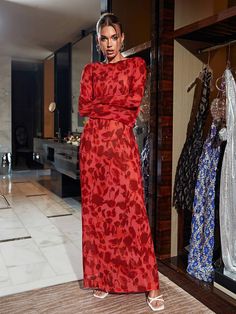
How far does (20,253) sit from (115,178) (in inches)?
50.6

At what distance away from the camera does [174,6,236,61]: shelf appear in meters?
1.67

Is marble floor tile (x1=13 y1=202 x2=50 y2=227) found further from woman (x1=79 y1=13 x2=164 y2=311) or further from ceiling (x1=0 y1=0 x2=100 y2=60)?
ceiling (x1=0 y1=0 x2=100 y2=60)

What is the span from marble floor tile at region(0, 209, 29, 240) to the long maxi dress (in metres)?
1.42

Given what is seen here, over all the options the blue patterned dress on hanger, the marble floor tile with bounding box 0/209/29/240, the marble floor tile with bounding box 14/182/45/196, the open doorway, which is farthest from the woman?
the open doorway

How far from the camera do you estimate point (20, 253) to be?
247cm

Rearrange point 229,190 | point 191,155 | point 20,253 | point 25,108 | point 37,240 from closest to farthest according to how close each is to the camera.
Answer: point 229,190
point 191,155
point 20,253
point 37,240
point 25,108

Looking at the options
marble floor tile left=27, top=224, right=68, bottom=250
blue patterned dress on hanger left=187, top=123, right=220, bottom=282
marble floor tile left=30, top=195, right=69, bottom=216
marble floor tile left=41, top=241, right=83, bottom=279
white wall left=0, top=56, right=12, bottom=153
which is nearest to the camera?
blue patterned dress on hanger left=187, top=123, right=220, bottom=282

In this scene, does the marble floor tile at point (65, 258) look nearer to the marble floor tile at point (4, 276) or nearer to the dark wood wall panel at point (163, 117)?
the marble floor tile at point (4, 276)

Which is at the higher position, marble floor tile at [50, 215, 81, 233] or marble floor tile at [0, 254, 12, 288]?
marble floor tile at [50, 215, 81, 233]

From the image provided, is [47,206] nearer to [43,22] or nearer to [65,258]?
[65,258]

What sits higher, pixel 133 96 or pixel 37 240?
pixel 133 96

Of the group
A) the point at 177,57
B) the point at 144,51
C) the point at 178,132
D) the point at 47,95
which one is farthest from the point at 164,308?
the point at 47,95

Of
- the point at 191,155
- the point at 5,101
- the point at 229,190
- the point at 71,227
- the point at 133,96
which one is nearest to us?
the point at 133,96

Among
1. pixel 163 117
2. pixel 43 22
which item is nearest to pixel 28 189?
pixel 43 22
